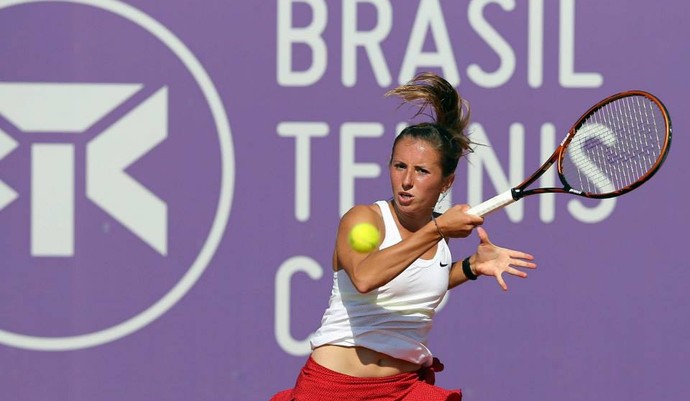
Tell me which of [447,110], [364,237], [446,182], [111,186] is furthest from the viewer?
[111,186]

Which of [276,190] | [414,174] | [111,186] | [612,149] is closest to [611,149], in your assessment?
[612,149]

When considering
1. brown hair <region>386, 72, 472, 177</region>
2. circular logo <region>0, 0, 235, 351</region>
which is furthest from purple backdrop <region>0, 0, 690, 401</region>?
brown hair <region>386, 72, 472, 177</region>

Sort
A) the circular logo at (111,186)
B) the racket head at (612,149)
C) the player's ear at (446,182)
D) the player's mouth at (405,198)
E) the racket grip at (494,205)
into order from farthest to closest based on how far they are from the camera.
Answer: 1. the circular logo at (111,186)
2. the racket head at (612,149)
3. the player's ear at (446,182)
4. the player's mouth at (405,198)
5. the racket grip at (494,205)

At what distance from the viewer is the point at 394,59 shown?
4.56 metres

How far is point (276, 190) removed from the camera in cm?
458

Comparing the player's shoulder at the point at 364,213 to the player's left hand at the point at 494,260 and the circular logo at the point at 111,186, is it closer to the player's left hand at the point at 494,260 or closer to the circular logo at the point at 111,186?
the player's left hand at the point at 494,260

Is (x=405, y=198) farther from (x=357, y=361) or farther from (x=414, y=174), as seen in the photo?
(x=357, y=361)

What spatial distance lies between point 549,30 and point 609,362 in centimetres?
126

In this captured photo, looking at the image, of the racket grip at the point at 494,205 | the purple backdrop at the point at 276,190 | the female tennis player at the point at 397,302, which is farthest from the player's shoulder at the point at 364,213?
the purple backdrop at the point at 276,190

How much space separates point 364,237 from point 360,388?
465 millimetres

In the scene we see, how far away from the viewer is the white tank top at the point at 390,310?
3.53m

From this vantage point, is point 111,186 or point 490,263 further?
point 111,186

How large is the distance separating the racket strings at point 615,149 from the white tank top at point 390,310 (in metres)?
0.52

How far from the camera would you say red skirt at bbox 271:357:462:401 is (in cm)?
355
